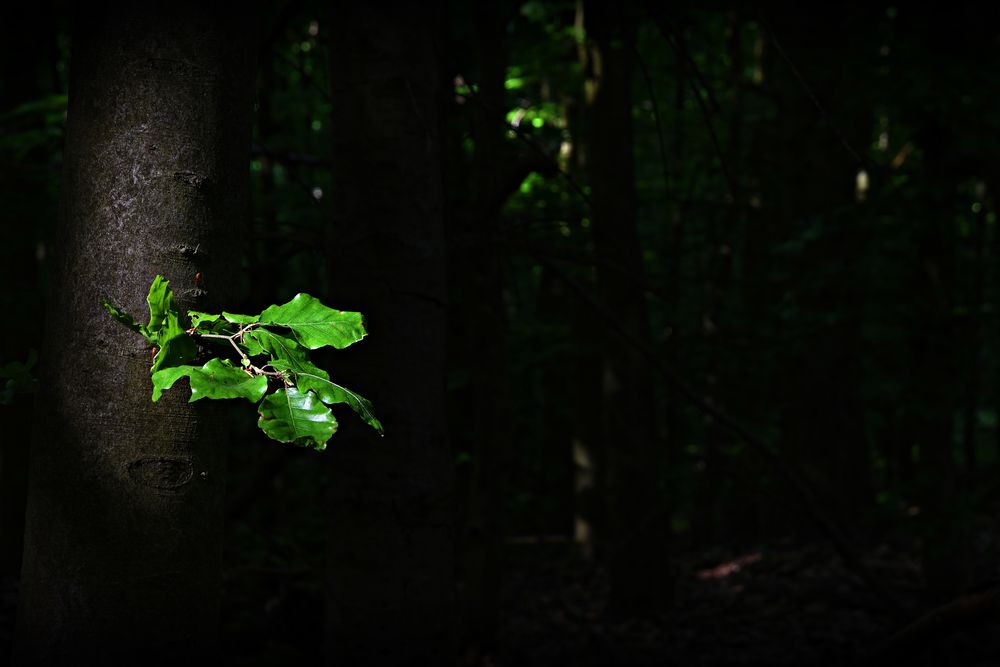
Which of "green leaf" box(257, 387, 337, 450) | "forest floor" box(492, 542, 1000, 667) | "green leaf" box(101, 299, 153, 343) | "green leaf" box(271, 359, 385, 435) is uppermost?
"green leaf" box(101, 299, 153, 343)

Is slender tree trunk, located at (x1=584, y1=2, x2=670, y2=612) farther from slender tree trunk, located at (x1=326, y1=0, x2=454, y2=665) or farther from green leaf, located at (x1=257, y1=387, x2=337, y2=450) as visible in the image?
green leaf, located at (x1=257, y1=387, x2=337, y2=450)

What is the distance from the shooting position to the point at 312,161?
4273 millimetres

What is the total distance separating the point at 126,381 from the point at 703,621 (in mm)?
6360

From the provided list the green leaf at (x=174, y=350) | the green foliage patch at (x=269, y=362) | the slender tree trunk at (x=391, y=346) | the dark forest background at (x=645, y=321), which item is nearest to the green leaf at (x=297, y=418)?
the green foliage patch at (x=269, y=362)

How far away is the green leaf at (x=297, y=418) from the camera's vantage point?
1.07 metres

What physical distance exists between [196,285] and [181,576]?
1.41ft

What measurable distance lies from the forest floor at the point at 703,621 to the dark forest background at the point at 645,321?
0.03 metres

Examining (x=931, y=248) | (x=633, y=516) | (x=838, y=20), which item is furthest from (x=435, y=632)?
(x=838, y=20)

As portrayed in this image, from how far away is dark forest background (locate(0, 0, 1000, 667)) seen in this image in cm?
371

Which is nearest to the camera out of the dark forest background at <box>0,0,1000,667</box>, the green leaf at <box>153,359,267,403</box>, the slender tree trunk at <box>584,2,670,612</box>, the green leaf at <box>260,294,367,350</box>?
the green leaf at <box>153,359,267,403</box>

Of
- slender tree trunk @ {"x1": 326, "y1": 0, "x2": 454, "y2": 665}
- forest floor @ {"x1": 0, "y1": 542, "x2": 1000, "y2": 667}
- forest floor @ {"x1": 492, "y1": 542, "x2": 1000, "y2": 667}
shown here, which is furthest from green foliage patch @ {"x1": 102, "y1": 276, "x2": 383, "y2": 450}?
forest floor @ {"x1": 492, "y1": 542, "x2": 1000, "y2": 667}

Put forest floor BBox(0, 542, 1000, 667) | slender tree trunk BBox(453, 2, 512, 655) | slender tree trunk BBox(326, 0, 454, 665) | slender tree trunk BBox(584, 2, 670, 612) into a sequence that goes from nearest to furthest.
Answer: slender tree trunk BBox(326, 0, 454, 665) < forest floor BBox(0, 542, 1000, 667) < slender tree trunk BBox(453, 2, 512, 655) < slender tree trunk BBox(584, 2, 670, 612)

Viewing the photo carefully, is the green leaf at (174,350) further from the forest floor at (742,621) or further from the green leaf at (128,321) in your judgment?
the forest floor at (742,621)

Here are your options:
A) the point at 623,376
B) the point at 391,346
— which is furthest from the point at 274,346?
the point at 623,376
